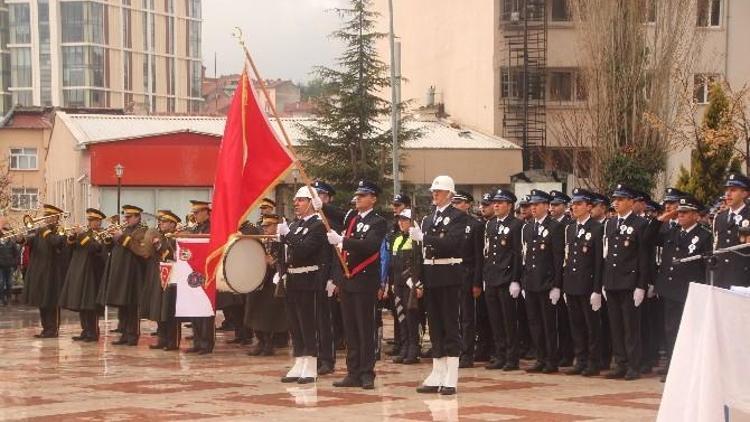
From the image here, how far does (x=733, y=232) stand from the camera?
14070mm

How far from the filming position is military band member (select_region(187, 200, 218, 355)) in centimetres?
1927

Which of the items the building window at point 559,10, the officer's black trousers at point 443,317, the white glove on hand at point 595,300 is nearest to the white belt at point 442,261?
the officer's black trousers at point 443,317

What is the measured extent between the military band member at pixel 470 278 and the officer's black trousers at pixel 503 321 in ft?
1.04

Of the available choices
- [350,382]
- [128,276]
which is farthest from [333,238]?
[128,276]

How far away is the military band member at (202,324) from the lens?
1927cm

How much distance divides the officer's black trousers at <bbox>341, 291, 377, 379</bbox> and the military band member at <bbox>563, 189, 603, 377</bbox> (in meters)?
2.60

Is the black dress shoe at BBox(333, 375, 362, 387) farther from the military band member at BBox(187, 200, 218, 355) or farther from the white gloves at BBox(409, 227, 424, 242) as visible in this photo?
the military band member at BBox(187, 200, 218, 355)

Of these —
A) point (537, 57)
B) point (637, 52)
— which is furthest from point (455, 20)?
point (637, 52)

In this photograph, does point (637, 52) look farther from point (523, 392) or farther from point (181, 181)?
point (523, 392)

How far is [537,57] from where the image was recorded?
1929 inches

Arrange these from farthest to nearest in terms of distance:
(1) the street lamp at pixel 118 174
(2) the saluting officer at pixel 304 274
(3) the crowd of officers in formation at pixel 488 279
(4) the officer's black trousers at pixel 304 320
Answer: (1) the street lamp at pixel 118 174 < (4) the officer's black trousers at pixel 304 320 < (2) the saluting officer at pixel 304 274 < (3) the crowd of officers in formation at pixel 488 279

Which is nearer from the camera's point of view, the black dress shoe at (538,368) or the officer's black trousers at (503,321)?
the black dress shoe at (538,368)

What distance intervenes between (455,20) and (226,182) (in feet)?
126

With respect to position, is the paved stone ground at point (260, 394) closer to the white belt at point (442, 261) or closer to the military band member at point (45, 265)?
the white belt at point (442, 261)
